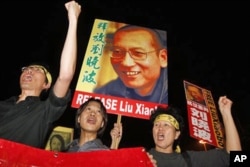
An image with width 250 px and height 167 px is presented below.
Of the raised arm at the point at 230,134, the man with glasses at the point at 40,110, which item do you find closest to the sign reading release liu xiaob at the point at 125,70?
the raised arm at the point at 230,134

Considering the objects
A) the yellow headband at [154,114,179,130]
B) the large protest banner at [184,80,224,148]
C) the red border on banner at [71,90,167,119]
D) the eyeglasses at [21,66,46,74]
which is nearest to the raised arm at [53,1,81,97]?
the eyeglasses at [21,66,46,74]

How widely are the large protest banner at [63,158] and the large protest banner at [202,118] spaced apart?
14.9ft

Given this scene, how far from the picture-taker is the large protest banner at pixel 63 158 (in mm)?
2168

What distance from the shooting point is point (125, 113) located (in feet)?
16.3

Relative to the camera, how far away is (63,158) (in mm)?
2262

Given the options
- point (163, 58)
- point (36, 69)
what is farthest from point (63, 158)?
point (163, 58)

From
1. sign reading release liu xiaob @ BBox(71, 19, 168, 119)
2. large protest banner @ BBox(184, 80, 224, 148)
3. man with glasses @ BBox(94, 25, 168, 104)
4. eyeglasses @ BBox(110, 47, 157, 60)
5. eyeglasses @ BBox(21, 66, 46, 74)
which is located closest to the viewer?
eyeglasses @ BBox(21, 66, 46, 74)

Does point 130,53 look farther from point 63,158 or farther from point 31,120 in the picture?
point 63,158

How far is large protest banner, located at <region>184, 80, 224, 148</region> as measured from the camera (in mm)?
6742

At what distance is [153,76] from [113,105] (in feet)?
4.01

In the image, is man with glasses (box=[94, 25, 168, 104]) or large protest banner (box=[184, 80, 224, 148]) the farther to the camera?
large protest banner (box=[184, 80, 224, 148])

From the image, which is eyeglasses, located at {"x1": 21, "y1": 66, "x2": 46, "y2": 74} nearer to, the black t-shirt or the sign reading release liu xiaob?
the black t-shirt

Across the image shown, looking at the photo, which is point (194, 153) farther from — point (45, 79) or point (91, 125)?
point (45, 79)

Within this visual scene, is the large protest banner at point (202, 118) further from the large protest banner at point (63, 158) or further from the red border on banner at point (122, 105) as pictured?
the large protest banner at point (63, 158)
